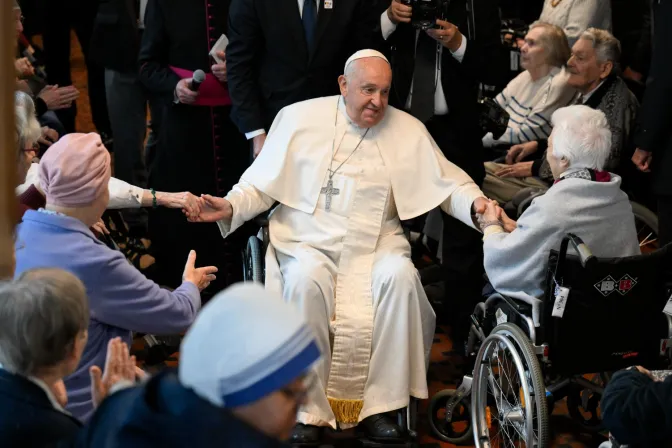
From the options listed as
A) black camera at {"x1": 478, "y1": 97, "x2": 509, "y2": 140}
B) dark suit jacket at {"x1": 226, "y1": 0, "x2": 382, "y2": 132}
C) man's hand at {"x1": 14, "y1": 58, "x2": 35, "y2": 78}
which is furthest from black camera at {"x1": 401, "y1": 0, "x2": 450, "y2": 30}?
man's hand at {"x1": 14, "y1": 58, "x2": 35, "y2": 78}

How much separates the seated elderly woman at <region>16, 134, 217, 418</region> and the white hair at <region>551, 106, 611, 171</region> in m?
1.49

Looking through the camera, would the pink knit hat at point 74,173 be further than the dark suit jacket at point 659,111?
No

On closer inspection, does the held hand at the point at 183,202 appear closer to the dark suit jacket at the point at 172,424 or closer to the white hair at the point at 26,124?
the white hair at the point at 26,124

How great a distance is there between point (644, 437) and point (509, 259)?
1256 millimetres

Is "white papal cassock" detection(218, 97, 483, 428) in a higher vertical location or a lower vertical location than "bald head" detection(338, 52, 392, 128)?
lower

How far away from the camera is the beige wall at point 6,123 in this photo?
1310 mm

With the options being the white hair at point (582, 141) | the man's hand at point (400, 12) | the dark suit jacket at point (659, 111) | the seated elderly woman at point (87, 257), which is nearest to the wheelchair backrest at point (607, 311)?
the white hair at point (582, 141)

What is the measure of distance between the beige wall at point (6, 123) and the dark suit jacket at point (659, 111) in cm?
353

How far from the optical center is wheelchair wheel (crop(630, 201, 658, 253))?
4.92m

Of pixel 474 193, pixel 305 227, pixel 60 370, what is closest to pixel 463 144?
pixel 474 193

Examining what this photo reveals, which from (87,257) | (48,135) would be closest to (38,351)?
(87,257)

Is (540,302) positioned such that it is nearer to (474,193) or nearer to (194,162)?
(474,193)

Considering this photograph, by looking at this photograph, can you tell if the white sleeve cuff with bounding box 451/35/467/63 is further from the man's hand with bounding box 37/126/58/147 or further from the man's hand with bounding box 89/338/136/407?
the man's hand with bounding box 89/338/136/407

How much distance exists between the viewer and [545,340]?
137 inches
